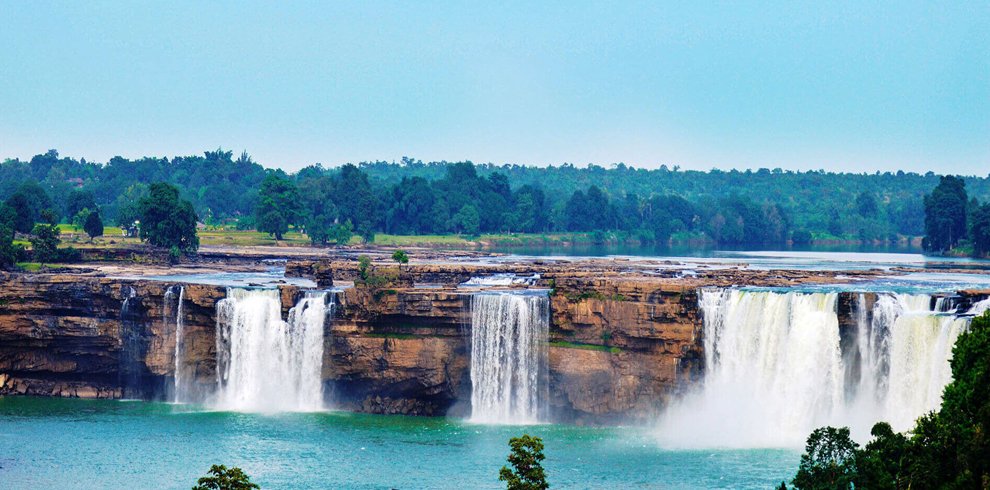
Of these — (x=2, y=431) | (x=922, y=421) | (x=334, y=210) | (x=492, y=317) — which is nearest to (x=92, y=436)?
(x=2, y=431)

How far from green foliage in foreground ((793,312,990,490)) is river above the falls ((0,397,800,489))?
915 centimetres

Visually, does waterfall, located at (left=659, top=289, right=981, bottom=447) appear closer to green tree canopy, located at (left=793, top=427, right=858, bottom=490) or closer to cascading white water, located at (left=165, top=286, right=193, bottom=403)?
green tree canopy, located at (left=793, top=427, right=858, bottom=490)

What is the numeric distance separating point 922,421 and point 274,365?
31679 millimetres

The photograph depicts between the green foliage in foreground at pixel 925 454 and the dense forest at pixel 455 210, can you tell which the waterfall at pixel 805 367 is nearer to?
the green foliage in foreground at pixel 925 454

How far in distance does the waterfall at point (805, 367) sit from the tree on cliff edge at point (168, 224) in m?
49.0

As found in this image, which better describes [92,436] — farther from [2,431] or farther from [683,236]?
[683,236]

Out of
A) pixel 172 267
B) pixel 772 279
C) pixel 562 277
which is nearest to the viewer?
pixel 562 277

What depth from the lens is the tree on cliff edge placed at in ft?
287

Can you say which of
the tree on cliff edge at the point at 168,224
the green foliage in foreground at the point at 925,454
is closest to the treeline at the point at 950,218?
the tree on cliff edge at the point at 168,224

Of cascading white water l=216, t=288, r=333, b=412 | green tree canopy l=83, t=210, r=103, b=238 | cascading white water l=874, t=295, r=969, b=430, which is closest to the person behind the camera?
cascading white water l=874, t=295, r=969, b=430

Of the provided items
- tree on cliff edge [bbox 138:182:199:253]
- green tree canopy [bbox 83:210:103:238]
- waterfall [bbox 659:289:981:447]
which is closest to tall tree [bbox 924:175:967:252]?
tree on cliff edge [bbox 138:182:199:253]

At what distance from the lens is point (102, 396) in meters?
54.9

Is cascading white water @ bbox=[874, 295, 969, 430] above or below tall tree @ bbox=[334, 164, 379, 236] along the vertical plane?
below

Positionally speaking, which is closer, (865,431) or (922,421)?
(922,421)
